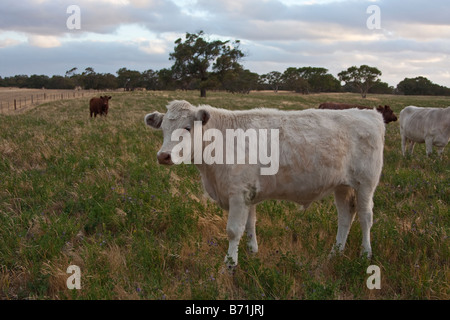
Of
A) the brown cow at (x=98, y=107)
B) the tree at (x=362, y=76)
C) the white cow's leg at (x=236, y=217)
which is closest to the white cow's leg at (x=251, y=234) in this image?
the white cow's leg at (x=236, y=217)

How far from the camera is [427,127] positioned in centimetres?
1064

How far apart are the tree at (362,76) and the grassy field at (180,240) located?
85276mm

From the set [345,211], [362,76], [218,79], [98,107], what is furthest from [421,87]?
[345,211]

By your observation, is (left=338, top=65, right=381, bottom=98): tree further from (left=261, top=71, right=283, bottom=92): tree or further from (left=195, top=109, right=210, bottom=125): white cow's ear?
(left=195, top=109, right=210, bottom=125): white cow's ear

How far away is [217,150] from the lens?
4.29m

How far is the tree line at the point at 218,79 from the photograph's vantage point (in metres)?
55.4

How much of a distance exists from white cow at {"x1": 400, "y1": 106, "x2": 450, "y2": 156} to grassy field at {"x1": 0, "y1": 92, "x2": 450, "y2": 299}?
3305mm

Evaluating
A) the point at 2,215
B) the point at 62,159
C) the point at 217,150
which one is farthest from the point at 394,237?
the point at 62,159

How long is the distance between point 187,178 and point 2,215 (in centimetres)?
311

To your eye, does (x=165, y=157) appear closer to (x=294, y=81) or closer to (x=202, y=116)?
(x=202, y=116)

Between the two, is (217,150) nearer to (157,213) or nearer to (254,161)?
(254,161)

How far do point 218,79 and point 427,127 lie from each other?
155 feet

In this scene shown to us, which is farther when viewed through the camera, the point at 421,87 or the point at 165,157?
the point at 421,87
